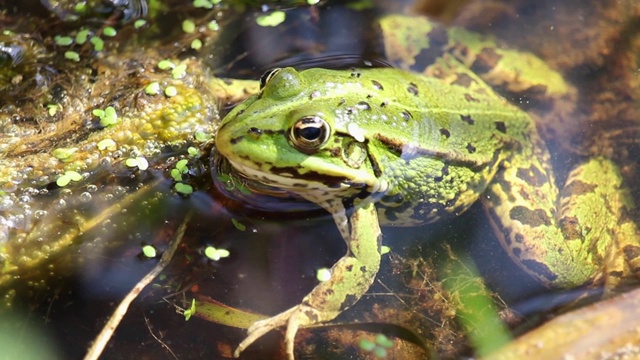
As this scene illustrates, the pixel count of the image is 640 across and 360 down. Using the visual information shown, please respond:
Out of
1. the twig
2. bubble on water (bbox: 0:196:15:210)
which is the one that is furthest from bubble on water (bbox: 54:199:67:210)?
the twig

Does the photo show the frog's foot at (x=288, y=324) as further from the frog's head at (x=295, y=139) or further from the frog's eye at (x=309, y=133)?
the frog's eye at (x=309, y=133)

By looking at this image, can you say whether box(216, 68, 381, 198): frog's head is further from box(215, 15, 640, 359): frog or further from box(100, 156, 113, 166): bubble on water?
box(100, 156, 113, 166): bubble on water

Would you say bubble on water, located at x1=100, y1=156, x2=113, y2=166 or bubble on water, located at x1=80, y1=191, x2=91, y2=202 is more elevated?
bubble on water, located at x1=100, y1=156, x2=113, y2=166

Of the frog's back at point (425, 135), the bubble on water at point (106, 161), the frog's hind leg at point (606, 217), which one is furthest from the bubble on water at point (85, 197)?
the frog's hind leg at point (606, 217)

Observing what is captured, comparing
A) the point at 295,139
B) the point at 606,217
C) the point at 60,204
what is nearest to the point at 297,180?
the point at 295,139

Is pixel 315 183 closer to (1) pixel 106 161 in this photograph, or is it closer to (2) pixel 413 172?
(2) pixel 413 172

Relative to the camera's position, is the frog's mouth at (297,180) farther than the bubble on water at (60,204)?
No

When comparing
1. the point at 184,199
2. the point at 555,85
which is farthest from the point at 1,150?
the point at 555,85

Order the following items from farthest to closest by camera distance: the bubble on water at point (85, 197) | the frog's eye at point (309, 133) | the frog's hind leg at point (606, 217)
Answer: the frog's hind leg at point (606, 217) → the bubble on water at point (85, 197) → the frog's eye at point (309, 133)

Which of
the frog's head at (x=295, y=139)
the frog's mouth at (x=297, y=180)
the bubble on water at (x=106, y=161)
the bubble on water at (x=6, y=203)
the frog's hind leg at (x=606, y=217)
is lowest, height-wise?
the frog's hind leg at (x=606, y=217)
